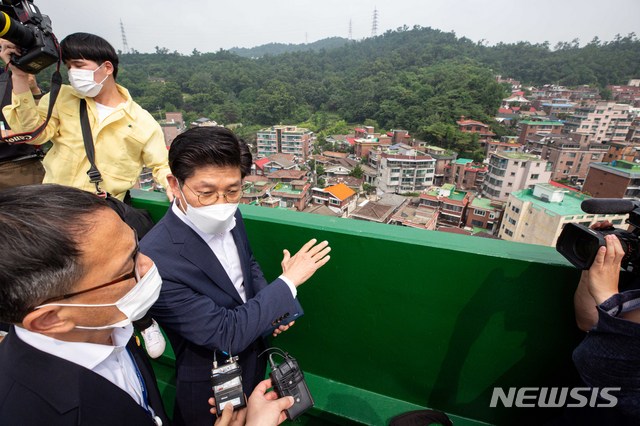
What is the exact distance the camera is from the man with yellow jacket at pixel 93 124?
161 centimetres

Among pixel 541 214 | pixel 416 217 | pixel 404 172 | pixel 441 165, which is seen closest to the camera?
pixel 541 214

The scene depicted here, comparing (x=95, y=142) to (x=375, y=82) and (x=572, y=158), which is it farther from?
(x=375, y=82)

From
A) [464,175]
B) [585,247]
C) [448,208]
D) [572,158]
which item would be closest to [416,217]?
[448,208]

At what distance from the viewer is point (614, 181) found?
17.0 meters

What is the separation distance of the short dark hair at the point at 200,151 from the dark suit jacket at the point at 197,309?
0.62 feet

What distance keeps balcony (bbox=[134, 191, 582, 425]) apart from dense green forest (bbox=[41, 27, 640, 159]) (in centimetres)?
3101

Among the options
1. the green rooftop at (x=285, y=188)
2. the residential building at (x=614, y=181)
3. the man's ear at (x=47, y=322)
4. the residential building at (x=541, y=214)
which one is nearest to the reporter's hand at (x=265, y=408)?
the man's ear at (x=47, y=322)

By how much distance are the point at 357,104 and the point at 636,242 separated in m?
44.9

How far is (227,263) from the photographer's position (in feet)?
4.30

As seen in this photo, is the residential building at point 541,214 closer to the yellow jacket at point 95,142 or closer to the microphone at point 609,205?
the microphone at point 609,205

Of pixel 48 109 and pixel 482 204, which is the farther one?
pixel 482 204

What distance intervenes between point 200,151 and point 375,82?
1954 inches

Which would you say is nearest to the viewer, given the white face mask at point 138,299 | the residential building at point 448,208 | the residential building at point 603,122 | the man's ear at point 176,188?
the white face mask at point 138,299

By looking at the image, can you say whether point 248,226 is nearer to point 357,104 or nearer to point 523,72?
point 357,104
